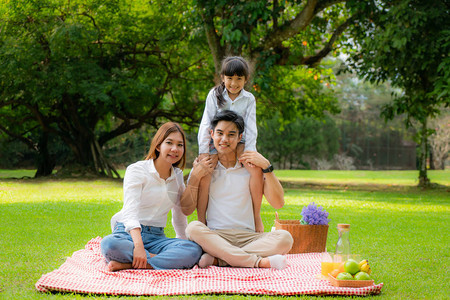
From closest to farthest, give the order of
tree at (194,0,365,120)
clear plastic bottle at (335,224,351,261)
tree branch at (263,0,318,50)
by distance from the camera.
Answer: clear plastic bottle at (335,224,351,261) → tree at (194,0,365,120) → tree branch at (263,0,318,50)

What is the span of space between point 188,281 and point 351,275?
117cm

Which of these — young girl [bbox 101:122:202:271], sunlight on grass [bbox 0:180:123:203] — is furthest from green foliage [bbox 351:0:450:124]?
young girl [bbox 101:122:202:271]

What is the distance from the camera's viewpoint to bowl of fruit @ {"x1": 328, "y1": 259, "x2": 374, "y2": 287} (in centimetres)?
376

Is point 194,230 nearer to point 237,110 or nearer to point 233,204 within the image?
point 233,204

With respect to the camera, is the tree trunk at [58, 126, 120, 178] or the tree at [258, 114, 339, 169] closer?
the tree trunk at [58, 126, 120, 178]

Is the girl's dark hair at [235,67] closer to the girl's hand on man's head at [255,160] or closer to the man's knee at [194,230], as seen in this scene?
the girl's hand on man's head at [255,160]

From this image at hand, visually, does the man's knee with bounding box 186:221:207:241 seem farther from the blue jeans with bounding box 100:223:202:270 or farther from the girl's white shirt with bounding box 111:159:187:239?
the girl's white shirt with bounding box 111:159:187:239

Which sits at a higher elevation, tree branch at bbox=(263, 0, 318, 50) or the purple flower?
tree branch at bbox=(263, 0, 318, 50)

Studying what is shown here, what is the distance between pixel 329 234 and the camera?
699 cm

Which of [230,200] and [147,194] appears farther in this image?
[230,200]

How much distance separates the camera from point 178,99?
63.0 ft

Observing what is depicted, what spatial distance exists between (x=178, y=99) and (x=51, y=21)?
5.32m

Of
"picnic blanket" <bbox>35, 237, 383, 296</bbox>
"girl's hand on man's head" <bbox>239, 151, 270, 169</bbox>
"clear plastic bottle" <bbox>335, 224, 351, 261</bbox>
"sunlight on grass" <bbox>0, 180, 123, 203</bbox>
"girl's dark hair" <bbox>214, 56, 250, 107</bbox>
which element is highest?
"girl's dark hair" <bbox>214, 56, 250, 107</bbox>

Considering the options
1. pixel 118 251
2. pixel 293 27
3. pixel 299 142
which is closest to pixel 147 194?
pixel 118 251
